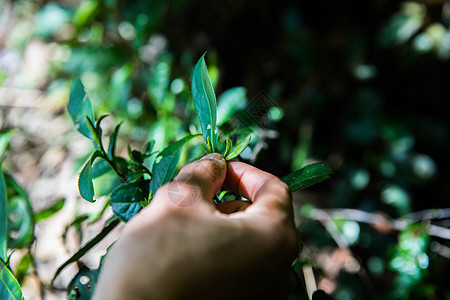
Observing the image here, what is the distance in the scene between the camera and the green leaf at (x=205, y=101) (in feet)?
2.04

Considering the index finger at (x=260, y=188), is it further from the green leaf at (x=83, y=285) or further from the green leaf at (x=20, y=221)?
the green leaf at (x=20, y=221)

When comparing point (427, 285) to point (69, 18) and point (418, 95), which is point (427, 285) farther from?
point (69, 18)

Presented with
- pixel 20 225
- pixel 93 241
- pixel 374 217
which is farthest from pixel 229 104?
pixel 374 217

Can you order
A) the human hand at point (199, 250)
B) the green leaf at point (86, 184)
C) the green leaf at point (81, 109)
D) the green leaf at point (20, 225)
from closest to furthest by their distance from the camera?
the human hand at point (199, 250), the green leaf at point (86, 184), the green leaf at point (81, 109), the green leaf at point (20, 225)

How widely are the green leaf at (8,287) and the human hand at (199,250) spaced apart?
32cm

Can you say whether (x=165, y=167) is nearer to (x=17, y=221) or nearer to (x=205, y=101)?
(x=205, y=101)

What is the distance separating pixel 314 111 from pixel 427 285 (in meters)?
0.86

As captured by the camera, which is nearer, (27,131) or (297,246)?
(297,246)

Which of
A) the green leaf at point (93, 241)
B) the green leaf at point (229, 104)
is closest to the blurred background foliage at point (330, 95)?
the green leaf at point (229, 104)

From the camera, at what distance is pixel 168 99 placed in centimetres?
122

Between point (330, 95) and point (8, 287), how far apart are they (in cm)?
146

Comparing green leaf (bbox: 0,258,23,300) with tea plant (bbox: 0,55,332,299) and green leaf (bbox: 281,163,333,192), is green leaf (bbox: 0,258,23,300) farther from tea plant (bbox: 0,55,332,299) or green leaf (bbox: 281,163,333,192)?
green leaf (bbox: 281,163,333,192)

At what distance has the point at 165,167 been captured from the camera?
647 millimetres

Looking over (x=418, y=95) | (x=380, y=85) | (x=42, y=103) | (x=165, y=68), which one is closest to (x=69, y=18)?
(x=42, y=103)
